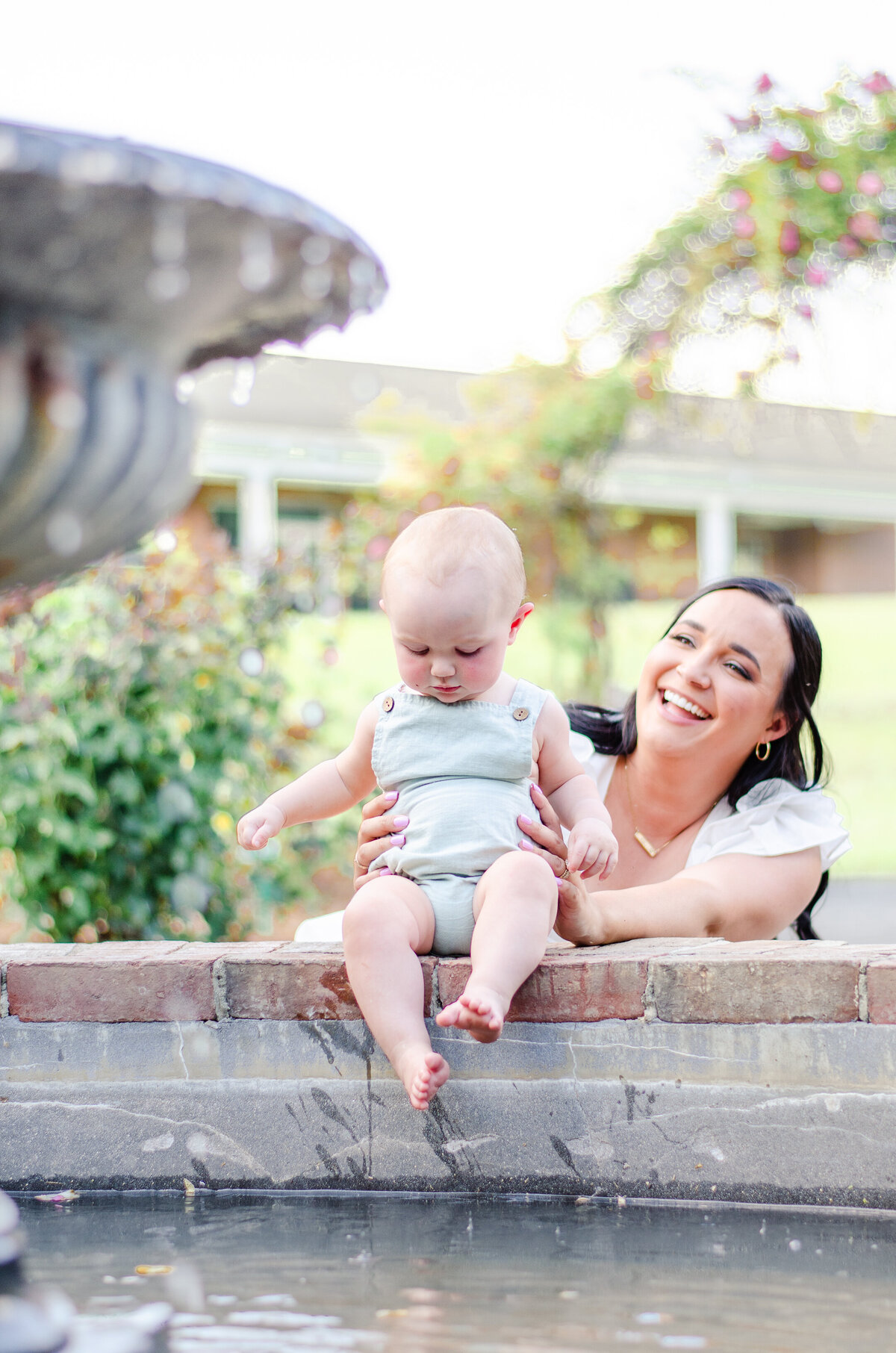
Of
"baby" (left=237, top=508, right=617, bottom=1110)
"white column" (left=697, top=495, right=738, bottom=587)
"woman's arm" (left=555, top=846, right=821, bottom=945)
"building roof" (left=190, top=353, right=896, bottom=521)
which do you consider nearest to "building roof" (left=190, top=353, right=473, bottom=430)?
"building roof" (left=190, top=353, right=896, bottom=521)

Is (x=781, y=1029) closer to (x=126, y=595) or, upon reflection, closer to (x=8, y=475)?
(x=8, y=475)

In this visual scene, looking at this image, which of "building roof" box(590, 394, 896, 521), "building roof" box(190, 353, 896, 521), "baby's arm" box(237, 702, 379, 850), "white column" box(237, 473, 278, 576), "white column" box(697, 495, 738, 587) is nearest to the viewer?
"baby's arm" box(237, 702, 379, 850)

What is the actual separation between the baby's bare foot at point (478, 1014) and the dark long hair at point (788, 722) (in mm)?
1089

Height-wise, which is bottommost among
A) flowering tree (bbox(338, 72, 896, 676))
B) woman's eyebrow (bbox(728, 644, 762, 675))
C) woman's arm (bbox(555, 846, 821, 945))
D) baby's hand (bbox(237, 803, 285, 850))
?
woman's arm (bbox(555, 846, 821, 945))

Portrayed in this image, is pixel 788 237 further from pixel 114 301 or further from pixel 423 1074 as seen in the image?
pixel 114 301

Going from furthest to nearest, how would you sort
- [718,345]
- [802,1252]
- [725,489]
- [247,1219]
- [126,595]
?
[725,489] < [718,345] < [126,595] < [247,1219] < [802,1252]

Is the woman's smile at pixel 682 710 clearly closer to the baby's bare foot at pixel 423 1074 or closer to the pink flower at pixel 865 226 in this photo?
the baby's bare foot at pixel 423 1074

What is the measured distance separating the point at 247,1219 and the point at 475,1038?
1.23 ft

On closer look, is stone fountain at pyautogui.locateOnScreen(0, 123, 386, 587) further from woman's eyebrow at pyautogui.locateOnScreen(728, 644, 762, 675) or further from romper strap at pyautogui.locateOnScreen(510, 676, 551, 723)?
woman's eyebrow at pyautogui.locateOnScreen(728, 644, 762, 675)

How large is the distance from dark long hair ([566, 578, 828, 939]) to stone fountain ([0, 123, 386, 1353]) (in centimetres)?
140

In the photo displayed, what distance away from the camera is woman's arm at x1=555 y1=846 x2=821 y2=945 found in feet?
6.32

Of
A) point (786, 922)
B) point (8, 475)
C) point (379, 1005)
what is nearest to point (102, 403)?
point (8, 475)

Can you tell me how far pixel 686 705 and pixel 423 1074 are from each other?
3.51ft

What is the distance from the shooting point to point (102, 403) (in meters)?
1.13
